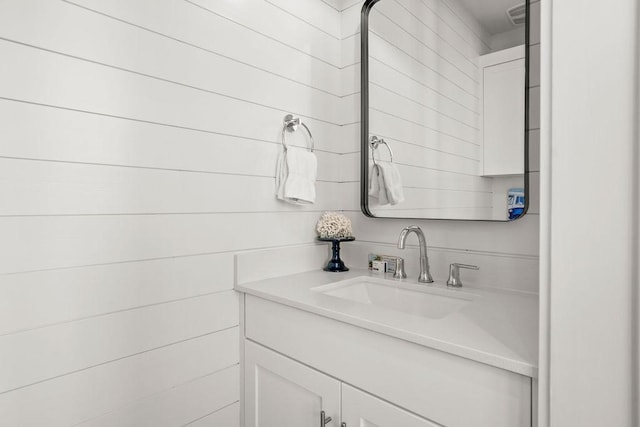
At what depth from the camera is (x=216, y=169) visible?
1.23 metres

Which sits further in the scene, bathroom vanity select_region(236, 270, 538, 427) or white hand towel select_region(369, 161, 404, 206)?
white hand towel select_region(369, 161, 404, 206)

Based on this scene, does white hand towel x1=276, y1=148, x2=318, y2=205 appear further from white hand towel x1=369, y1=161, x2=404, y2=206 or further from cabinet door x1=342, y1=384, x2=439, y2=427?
cabinet door x1=342, y1=384, x2=439, y2=427

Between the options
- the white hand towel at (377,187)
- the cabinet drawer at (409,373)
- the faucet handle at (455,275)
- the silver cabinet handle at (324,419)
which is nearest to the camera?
the cabinet drawer at (409,373)

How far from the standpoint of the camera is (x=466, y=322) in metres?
0.88

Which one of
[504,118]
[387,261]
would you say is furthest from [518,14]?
[387,261]

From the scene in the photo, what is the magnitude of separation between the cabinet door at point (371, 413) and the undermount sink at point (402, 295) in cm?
34

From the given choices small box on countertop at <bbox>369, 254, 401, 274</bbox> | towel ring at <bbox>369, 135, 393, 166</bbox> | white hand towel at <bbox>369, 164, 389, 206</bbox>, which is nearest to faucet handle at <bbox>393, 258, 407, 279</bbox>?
small box on countertop at <bbox>369, 254, 401, 274</bbox>

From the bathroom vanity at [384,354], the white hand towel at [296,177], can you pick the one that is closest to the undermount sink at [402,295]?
the bathroom vanity at [384,354]

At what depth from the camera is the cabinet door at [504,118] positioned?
1131 millimetres

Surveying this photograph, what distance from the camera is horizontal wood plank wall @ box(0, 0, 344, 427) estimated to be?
2.86 ft

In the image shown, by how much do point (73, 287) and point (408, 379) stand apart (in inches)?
35.4

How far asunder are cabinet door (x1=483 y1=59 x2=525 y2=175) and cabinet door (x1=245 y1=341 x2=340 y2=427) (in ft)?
2.86

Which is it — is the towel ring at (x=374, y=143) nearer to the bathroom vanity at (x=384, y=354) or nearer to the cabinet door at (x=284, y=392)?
the bathroom vanity at (x=384, y=354)

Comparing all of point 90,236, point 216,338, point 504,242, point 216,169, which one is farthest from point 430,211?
point 90,236
